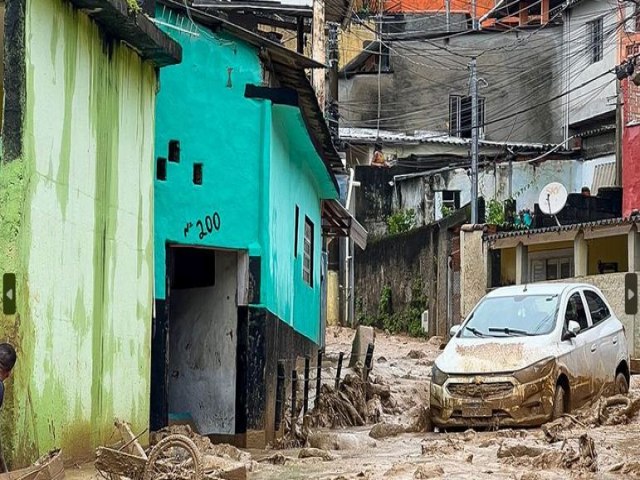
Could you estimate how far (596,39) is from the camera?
44438 millimetres

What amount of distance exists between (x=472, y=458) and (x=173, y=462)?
3.75 meters

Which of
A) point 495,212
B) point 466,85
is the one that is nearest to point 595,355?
point 495,212

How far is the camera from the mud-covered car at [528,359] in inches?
588

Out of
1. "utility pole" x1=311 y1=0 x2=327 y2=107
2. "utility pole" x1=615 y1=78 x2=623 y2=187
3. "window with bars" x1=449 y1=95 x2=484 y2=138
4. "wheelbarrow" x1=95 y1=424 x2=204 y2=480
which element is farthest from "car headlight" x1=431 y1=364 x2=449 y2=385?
"window with bars" x1=449 y1=95 x2=484 y2=138

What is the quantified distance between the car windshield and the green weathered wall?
5.28 m

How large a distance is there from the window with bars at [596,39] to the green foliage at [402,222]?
29.6ft

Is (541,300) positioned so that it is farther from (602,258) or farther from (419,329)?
(419,329)

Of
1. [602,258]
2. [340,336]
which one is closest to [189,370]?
[602,258]

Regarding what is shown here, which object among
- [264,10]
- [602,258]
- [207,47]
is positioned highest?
[264,10]

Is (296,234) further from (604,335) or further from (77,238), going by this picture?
(77,238)

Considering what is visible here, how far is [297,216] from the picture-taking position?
1936 cm

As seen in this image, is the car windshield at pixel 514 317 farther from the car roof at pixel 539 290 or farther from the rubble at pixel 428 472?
the rubble at pixel 428 472

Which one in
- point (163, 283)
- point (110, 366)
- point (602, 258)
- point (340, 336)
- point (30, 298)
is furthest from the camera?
point (340, 336)

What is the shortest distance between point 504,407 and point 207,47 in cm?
581
